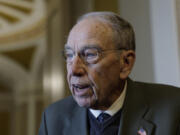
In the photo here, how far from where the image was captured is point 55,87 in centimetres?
326

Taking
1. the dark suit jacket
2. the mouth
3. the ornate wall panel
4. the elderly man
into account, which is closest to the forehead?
the elderly man

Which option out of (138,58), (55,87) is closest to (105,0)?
(138,58)

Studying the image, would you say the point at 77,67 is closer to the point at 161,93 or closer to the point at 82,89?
the point at 82,89

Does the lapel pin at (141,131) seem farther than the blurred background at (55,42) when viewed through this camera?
No

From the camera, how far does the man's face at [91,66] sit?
3.45 ft

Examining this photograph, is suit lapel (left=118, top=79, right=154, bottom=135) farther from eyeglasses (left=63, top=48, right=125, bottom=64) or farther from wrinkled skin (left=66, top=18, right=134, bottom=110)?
eyeglasses (left=63, top=48, right=125, bottom=64)

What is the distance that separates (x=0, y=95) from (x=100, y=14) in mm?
10619

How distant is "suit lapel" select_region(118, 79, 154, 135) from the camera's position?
1086mm

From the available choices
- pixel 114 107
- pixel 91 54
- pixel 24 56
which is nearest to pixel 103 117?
pixel 114 107

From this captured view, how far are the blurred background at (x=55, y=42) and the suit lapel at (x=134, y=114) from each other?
45cm

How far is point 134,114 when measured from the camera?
1127mm

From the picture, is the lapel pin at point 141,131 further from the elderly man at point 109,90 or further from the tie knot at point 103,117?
the tie knot at point 103,117

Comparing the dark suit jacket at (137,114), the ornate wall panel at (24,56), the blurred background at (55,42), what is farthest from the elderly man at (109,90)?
the ornate wall panel at (24,56)

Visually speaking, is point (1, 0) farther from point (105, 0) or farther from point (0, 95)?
point (105, 0)
